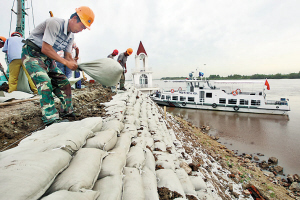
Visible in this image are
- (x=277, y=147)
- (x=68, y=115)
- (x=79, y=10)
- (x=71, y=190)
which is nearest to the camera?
(x=71, y=190)

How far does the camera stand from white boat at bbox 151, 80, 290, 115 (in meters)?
12.7

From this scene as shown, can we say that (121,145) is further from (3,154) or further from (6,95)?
(6,95)

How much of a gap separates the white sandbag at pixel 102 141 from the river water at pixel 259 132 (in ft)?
22.3

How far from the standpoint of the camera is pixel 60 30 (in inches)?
66.3

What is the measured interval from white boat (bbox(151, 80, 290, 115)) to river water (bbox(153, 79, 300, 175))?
0.63 meters

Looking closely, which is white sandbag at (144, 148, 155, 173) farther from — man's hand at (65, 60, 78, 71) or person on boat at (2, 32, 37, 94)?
person on boat at (2, 32, 37, 94)

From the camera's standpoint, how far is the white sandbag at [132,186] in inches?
41.3

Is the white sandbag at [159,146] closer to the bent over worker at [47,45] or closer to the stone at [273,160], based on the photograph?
the bent over worker at [47,45]

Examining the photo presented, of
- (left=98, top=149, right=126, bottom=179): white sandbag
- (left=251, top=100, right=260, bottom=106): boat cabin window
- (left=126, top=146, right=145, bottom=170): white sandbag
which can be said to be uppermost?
(left=98, top=149, right=126, bottom=179): white sandbag

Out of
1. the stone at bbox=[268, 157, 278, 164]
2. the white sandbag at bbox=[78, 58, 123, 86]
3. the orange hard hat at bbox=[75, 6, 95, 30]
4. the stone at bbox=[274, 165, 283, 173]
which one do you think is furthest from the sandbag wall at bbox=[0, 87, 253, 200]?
the stone at bbox=[268, 157, 278, 164]

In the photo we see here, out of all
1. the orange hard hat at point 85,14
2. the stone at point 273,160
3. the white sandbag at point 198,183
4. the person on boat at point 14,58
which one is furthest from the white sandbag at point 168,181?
the stone at point 273,160

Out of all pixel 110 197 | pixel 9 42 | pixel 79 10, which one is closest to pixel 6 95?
pixel 9 42

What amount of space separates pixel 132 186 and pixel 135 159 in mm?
361

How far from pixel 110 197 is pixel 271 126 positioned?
12891 millimetres
